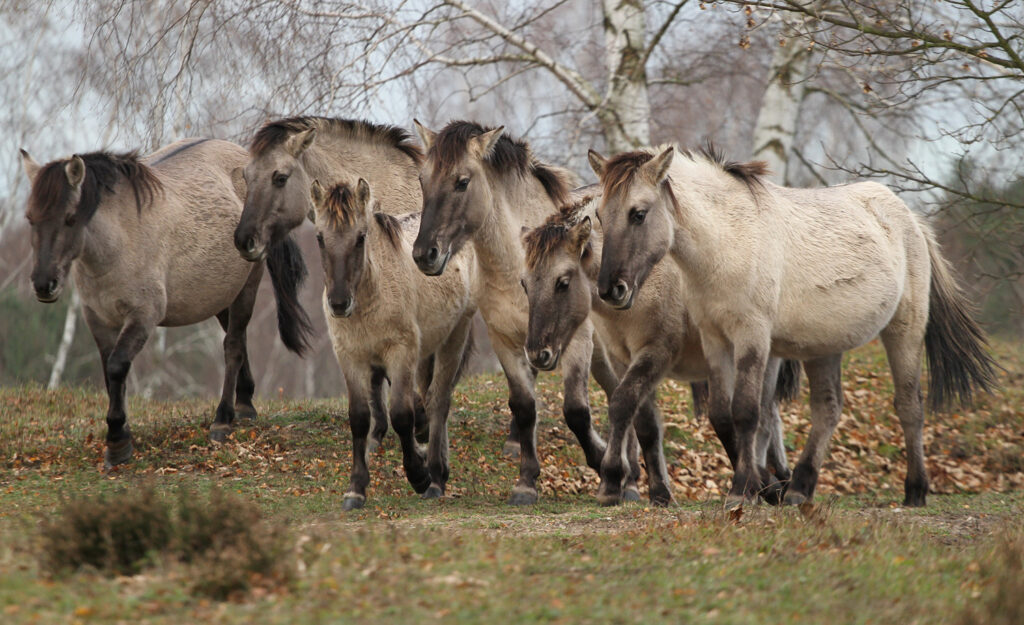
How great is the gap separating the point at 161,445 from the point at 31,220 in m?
2.58

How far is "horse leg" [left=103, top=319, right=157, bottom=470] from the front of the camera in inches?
377

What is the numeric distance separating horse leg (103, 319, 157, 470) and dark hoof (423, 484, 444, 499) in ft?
9.53

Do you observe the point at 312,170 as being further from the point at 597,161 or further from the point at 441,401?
the point at 597,161

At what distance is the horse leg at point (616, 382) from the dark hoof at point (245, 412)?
13.1 feet

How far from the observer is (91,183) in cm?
959

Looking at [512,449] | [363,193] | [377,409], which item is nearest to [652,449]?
[512,449]

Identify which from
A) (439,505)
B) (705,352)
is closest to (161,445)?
(439,505)

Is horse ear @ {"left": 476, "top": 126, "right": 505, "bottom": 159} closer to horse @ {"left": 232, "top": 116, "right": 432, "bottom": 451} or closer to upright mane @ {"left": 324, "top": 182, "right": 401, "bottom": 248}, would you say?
upright mane @ {"left": 324, "top": 182, "right": 401, "bottom": 248}

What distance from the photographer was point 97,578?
15.1 ft

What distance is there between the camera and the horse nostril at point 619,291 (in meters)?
7.54

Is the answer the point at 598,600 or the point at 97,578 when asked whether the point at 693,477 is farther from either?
the point at 97,578

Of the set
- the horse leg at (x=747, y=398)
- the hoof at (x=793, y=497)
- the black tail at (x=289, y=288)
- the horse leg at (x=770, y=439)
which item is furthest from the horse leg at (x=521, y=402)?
the black tail at (x=289, y=288)

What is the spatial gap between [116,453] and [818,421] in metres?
6.43

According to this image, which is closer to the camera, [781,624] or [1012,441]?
[781,624]
